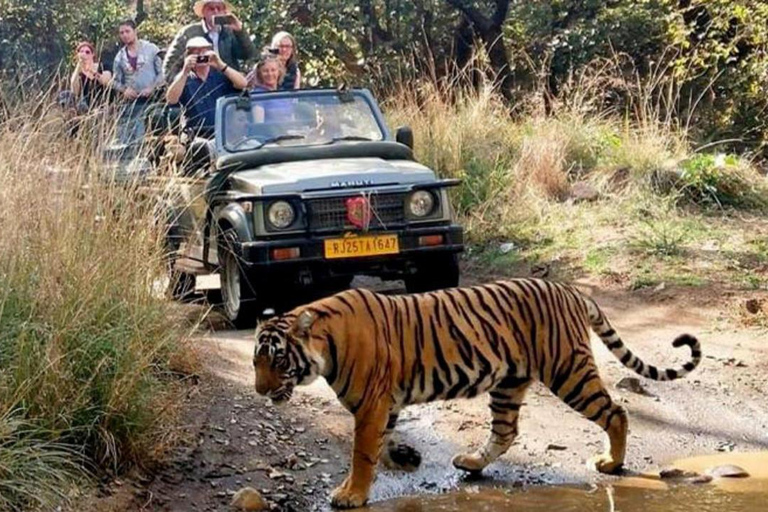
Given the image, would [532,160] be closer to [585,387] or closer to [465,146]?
[465,146]

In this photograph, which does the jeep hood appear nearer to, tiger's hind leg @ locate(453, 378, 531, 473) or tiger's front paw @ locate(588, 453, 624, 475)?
tiger's hind leg @ locate(453, 378, 531, 473)

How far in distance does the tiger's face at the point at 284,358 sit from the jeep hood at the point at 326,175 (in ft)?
11.3

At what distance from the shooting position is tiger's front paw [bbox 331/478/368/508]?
216 inches

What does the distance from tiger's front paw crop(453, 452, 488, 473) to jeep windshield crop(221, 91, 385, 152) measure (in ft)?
13.9

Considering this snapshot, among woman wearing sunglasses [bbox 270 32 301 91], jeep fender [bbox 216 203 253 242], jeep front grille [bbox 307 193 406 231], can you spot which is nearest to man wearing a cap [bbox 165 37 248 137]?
woman wearing sunglasses [bbox 270 32 301 91]

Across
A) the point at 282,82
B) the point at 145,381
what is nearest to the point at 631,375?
the point at 145,381

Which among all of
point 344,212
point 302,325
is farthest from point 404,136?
point 302,325

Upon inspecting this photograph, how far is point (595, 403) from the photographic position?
5.93m

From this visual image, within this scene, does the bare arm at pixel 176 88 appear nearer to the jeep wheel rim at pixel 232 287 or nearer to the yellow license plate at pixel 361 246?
the jeep wheel rim at pixel 232 287

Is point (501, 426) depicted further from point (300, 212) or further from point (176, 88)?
point (176, 88)

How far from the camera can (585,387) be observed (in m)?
5.93

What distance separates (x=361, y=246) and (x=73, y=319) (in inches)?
145

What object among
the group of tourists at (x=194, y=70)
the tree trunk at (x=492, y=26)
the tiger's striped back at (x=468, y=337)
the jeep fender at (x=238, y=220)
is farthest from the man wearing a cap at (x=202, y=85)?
the tree trunk at (x=492, y=26)

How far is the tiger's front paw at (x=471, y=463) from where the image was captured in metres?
6.04
